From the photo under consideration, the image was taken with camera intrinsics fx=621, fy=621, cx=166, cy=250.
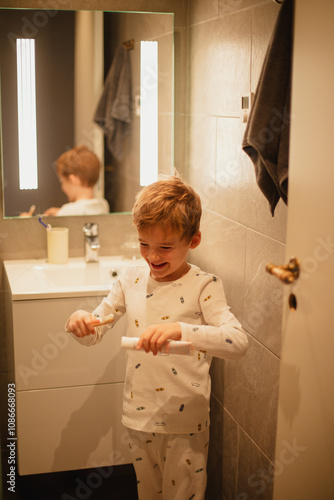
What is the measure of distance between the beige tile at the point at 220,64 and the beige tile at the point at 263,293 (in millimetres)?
446

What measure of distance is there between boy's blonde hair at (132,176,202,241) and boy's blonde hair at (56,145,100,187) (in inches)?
34.2

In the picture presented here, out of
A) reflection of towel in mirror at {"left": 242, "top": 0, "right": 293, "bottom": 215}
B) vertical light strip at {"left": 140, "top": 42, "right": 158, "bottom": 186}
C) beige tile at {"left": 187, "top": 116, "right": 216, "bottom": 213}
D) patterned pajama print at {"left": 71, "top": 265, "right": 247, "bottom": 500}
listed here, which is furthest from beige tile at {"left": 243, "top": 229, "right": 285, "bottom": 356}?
vertical light strip at {"left": 140, "top": 42, "right": 158, "bottom": 186}

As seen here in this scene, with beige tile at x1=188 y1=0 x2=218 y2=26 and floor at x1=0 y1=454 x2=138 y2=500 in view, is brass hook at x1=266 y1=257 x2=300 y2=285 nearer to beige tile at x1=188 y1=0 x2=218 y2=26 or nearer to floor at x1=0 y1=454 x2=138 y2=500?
beige tile at x1=188 y1=0 x2=218 y2=26

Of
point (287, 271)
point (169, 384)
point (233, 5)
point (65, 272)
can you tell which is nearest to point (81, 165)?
point (65, 272)

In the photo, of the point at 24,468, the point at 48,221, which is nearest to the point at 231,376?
the point at 24,468

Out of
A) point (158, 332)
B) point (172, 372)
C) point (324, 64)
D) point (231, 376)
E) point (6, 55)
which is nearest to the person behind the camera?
point (324, 64)

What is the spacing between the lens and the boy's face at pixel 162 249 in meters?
1.58

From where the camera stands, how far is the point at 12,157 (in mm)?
2402

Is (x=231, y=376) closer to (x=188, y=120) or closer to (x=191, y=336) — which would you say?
(x=191, y=336)

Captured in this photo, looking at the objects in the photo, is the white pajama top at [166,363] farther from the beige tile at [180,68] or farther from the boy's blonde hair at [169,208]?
the beige tile at [180,68]

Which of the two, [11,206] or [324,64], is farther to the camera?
[11,206]

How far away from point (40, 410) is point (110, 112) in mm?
1159

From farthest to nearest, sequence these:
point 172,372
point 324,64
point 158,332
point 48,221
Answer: point 48,221 → point 172,372 → point 158,332 → point 324,64

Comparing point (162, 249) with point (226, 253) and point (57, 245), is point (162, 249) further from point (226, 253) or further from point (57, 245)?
point (57, 245)
